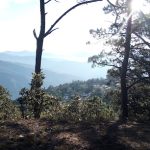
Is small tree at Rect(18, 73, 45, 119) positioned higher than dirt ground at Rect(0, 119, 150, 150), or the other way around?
small tree at Rect(18, 73, 45, 119)

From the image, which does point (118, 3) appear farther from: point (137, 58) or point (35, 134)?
point (35, 134)

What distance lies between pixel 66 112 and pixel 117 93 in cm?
2092

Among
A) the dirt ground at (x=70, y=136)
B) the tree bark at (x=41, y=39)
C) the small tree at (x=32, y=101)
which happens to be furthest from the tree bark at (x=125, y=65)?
the dirt ground at (x=70, y=136)

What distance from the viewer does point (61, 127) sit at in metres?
10.1

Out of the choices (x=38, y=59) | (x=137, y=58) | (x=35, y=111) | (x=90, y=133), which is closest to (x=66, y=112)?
(x=35, y=111)

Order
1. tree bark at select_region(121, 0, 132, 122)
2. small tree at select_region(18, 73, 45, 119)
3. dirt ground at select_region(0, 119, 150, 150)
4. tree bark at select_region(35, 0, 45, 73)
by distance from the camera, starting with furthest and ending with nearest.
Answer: tree bark at select_region(35, 0, 45, 73) < tree bark at select_region(121, 0, 132, 122) < small tree at select_region(18, 73, 45, 119) < dirt ground at select_region(0, 119, 150, 150)

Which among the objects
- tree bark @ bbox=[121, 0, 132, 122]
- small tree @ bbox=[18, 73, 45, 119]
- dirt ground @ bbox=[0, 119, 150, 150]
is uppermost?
tree bark @ bbox=[121, 0, 132, 122]

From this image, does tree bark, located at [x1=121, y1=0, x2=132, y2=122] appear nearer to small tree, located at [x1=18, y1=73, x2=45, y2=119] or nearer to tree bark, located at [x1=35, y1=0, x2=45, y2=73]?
tree bark, located at [x1=35, y1=0, x2=45, y2=73]

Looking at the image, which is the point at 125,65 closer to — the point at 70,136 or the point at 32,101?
the point at 32,101

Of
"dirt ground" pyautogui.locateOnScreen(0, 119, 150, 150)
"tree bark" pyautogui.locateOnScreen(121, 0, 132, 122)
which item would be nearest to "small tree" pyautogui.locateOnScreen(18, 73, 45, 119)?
"dirt ground" pyautogui.locateOnScreen(0, 119, 150, 150)

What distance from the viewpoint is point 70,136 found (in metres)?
9.02

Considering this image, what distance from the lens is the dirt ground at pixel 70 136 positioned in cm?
817

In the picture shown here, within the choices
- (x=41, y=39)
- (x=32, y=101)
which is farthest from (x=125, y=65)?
(x=32, y=101)

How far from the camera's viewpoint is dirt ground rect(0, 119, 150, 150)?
8.17 meters
